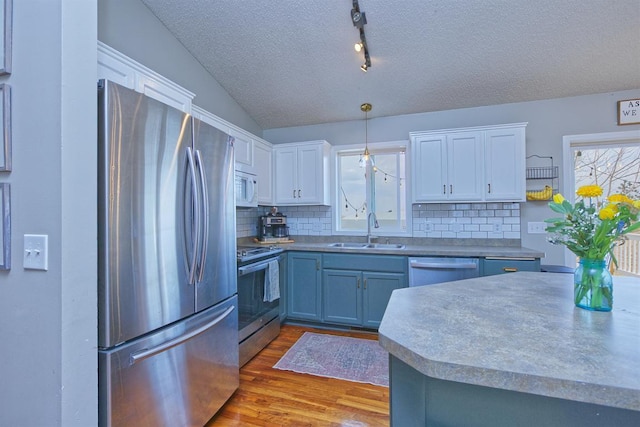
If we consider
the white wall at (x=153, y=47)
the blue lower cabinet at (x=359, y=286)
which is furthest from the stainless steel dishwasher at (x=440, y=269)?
the white wall at (x=153, y=47)

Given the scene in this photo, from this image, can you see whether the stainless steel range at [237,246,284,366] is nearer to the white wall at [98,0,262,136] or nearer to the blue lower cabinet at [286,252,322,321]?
the blue lower cabinet at [286,252,322,321]

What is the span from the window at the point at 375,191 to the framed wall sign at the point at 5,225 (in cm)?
307

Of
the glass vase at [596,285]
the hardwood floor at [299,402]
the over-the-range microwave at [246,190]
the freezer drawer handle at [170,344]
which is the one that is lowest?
the hardwood floor at [299,402]

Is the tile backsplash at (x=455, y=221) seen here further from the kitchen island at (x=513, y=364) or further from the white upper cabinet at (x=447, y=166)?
the kitchen island at (x=513, y=364)

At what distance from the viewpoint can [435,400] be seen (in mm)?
840

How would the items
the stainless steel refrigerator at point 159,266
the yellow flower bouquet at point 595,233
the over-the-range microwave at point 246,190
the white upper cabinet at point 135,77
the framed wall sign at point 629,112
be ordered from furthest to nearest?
the over-the-range microwave at point 246,190 < the framed wall sign at point 629,112 < the white upper cabinet at point 135,77 < the stainless steel refrigerator at point 159,266 < the yellow flower bouquet at point 595,233

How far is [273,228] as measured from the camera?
3844mm

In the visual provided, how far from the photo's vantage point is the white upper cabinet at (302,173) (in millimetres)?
3602

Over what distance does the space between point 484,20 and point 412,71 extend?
2.31 ft

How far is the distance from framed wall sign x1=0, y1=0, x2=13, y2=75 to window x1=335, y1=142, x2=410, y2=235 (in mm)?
3081

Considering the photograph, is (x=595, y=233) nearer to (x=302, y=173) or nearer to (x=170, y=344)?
(x=170, y=344)

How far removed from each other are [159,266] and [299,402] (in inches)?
52.2

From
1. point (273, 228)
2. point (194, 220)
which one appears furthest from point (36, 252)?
point (273, 228)

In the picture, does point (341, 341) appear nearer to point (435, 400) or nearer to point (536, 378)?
point (435, 400)
